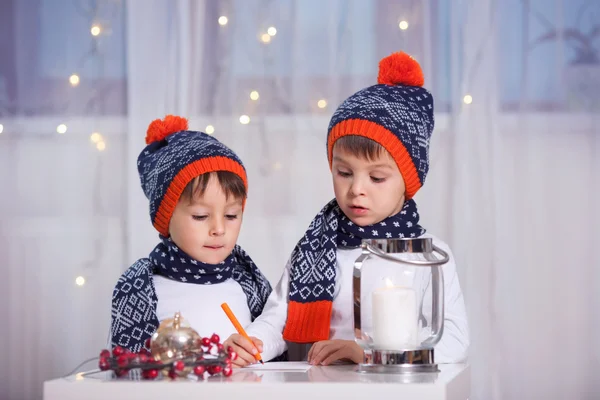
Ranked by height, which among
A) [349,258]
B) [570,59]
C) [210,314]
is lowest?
[210,314]

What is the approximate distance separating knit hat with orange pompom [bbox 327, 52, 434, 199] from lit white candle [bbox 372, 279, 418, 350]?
0.49m

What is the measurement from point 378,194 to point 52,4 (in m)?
1.41

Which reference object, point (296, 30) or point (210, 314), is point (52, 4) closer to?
point (296, 30)

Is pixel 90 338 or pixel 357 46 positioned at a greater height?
pixel 357 46

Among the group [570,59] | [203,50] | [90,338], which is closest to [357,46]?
[203,50]

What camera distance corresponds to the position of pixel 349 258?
1590 mm

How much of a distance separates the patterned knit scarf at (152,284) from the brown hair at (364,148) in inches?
14.9

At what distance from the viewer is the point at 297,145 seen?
2340mm

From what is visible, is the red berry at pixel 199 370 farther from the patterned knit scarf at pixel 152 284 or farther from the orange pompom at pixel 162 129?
the orange pompom at pixel 162 129

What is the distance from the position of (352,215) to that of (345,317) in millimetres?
200

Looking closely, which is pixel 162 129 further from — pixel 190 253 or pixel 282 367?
pixel 282 367

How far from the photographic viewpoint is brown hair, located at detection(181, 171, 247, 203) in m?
1.63

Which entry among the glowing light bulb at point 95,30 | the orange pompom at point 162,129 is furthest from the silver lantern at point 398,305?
the glowing light bulb at point 95,30

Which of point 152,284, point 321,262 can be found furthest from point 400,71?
point 152,284
